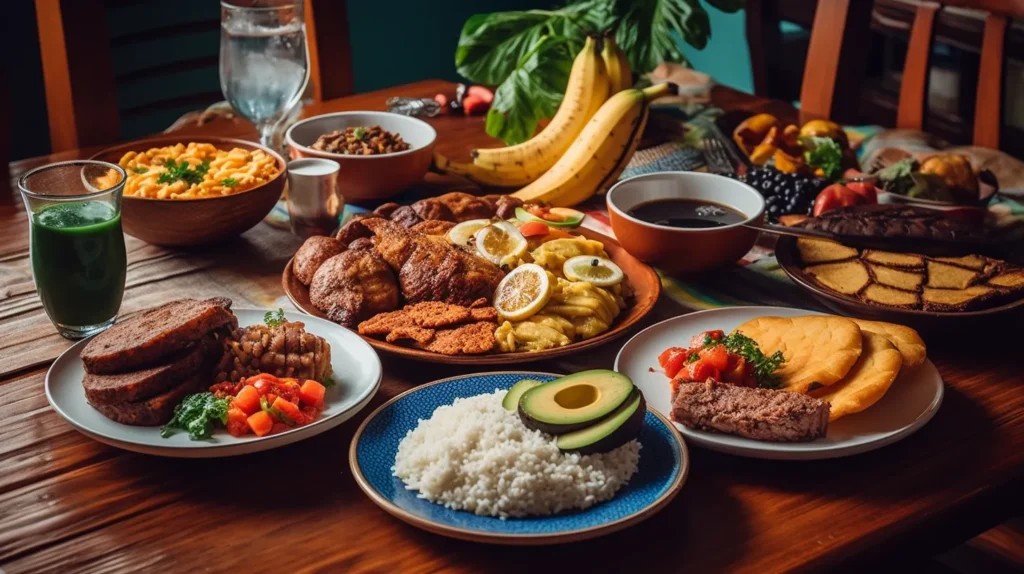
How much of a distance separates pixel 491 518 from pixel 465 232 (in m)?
0.93

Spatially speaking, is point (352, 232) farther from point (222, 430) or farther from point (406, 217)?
point (222, 430)

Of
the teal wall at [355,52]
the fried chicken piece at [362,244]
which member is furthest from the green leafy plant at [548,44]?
the teal wall at [355,52]

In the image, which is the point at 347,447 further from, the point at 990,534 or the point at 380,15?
the point at 380,15

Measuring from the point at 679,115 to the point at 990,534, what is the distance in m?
1.58

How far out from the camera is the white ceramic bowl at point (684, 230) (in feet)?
6.78

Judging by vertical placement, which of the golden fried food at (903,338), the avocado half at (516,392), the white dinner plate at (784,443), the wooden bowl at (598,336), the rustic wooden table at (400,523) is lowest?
the rustic wooden table at (400,523)

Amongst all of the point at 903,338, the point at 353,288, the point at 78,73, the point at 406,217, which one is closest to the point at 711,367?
the point at 903,338

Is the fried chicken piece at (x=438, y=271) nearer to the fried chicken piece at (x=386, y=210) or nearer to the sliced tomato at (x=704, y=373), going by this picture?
the fried chicken piece at (x=386, y=210)

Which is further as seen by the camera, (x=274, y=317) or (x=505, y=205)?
(x=505, y=205)

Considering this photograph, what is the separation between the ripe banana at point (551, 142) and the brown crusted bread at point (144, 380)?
47.8 inches

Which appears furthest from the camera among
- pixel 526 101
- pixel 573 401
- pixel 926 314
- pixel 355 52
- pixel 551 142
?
pixel 355 52

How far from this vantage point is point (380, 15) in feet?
19.7

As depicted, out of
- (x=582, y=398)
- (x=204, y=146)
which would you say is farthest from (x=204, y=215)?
(x=582, y=398)

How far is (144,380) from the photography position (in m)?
1.47
